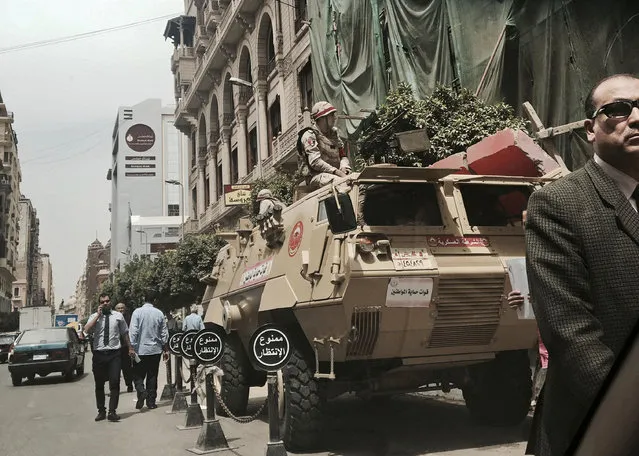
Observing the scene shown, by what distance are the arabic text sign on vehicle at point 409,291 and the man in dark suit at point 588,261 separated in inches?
137

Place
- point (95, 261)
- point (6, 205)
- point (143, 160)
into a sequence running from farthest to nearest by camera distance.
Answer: point (95, 261) → point (143, 160) → point (6, 205)

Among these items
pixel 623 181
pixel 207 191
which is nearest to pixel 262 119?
pixel 207 191

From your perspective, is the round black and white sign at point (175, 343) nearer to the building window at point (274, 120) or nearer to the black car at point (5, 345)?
the building window at point (274, 120)

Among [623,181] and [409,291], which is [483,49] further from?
[623,181]

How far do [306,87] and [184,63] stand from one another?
94.3ft

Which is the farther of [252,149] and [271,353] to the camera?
[252,149]

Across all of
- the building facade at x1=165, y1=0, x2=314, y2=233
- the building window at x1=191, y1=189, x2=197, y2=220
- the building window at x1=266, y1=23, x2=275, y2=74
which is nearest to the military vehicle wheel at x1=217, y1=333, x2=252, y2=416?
the building facade at x1=165, y1=0, x2=314, y2=233

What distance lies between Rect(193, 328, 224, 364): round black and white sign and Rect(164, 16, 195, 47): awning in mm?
47252

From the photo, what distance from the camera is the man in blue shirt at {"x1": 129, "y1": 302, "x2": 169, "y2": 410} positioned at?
10188 mm

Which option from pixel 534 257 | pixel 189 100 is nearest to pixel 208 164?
pixel 189 100

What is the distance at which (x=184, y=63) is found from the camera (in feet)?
167

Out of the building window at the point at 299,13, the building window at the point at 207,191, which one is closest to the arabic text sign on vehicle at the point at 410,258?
the building window at the point at 299,13

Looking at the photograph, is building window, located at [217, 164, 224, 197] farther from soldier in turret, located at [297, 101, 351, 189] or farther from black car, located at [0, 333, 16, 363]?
soldier in turret, located at [297, 101, 351, 189]

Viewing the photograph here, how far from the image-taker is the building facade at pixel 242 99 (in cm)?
2556
